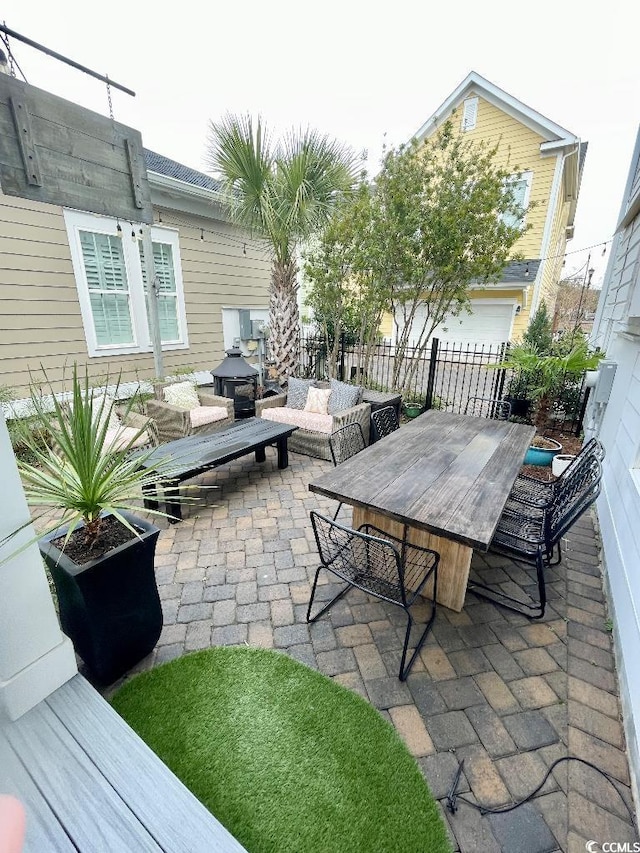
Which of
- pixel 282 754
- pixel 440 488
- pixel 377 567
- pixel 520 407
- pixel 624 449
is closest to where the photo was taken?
pixel 282 754

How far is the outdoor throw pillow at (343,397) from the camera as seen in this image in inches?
196

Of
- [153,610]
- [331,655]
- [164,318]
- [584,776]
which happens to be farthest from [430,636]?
[164,318]

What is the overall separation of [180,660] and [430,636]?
146 cm

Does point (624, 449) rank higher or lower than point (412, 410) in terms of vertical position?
higher

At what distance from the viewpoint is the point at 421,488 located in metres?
2.34

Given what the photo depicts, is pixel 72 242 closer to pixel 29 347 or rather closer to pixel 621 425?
pixel 29 347

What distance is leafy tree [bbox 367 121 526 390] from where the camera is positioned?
15.8 feet

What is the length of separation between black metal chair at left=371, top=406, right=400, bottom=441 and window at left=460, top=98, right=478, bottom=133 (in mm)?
10337

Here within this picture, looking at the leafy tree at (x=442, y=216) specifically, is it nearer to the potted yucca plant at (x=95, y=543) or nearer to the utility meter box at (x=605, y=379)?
the utility meter box at (x=605, y=379)

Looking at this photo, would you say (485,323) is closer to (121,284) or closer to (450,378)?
(450,378)

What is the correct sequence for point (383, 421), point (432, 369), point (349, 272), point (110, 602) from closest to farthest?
point (110, 602) → point (383, 421) → point (349, 272) → point (432, 369)

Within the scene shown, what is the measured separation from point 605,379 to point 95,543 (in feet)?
15.3

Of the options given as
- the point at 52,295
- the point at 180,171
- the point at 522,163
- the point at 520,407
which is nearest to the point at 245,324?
the point at 180,171

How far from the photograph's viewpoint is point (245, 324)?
7.28 meters
